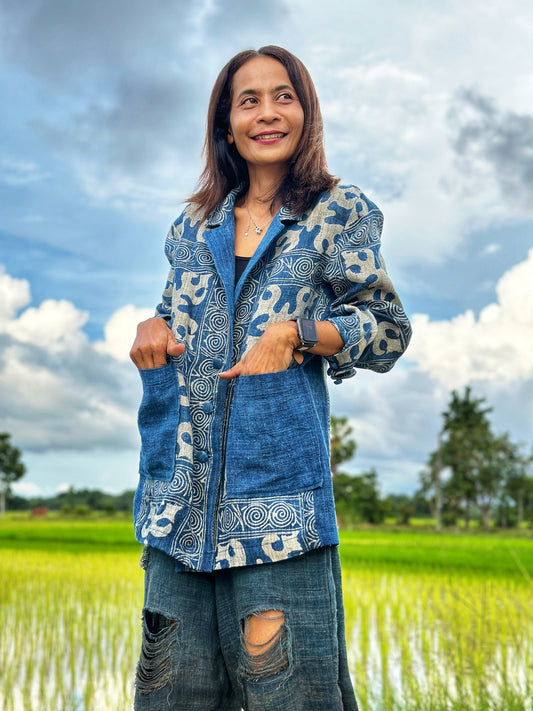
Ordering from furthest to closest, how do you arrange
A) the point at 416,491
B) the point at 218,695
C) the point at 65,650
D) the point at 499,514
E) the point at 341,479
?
the point at 499,514 < the point at 416,491 < the point at 341,479 < the point at 65,650 < the point at 218,695

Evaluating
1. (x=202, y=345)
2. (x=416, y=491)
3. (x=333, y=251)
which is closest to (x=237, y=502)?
(x=202, y=345)

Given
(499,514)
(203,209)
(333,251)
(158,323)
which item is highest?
(203,209)

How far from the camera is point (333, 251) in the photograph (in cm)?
164

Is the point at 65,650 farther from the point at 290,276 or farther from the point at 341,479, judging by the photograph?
the point at 341,479

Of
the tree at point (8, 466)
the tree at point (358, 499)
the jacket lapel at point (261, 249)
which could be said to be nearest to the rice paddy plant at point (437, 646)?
the jacket lapel at point (261, 249)

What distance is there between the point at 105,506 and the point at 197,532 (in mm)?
27696

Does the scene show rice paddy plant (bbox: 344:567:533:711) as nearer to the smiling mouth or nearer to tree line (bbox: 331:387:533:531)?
the smiling mouth

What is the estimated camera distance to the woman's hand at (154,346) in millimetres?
1604

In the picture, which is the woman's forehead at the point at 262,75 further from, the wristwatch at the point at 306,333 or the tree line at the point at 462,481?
the tree line at the point at 462,481

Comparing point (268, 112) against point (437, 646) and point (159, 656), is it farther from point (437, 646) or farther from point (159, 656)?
point (437, 646)

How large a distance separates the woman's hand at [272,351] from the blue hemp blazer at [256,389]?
0.07ft

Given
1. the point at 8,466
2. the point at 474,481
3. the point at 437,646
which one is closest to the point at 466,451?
the point at 474,481

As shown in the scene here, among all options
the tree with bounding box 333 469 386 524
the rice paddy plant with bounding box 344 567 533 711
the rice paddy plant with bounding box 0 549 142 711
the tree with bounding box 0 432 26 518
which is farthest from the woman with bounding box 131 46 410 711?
the tree with bounding box 0 432 26 518

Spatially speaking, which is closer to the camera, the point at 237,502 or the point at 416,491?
the point at 237,502
